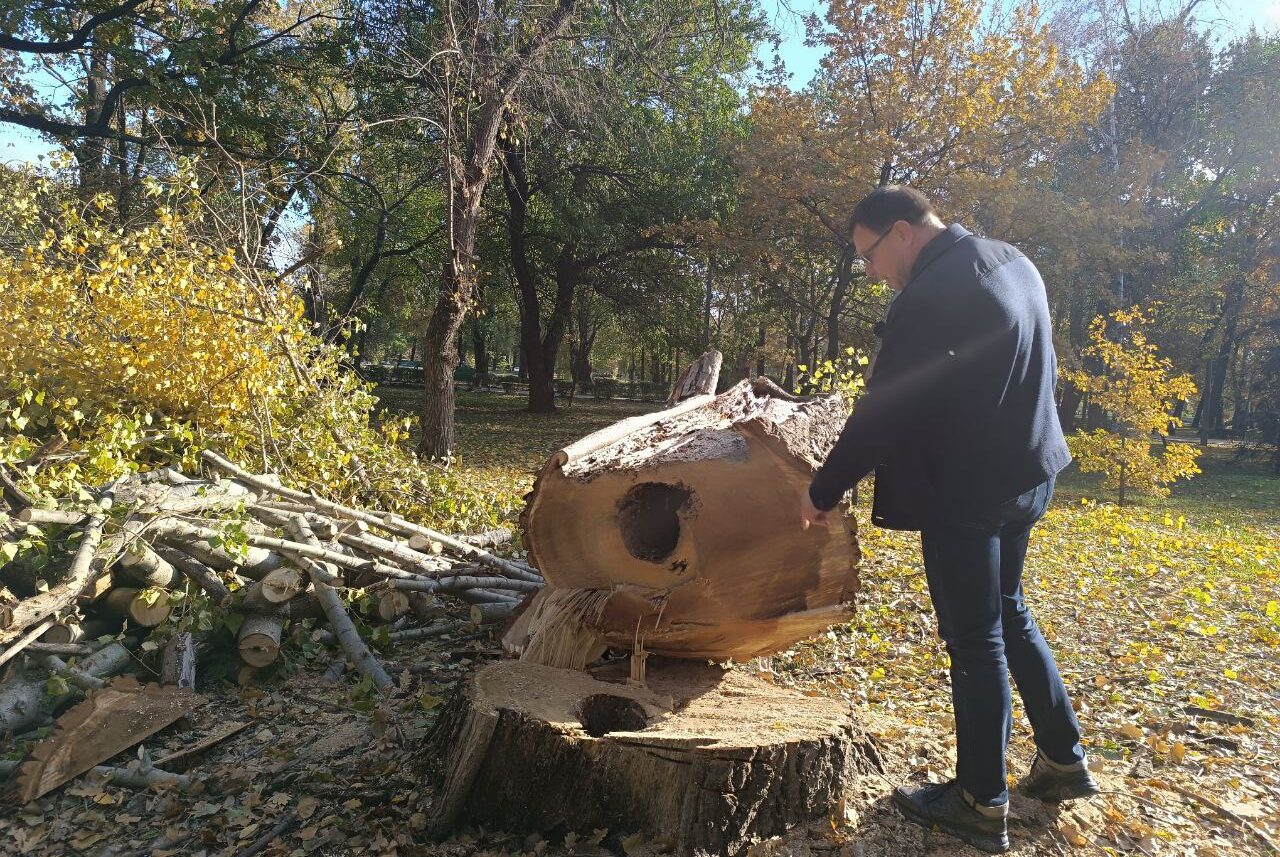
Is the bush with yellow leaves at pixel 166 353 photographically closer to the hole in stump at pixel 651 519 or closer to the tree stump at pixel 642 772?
the hole in stump at pixel 651 519

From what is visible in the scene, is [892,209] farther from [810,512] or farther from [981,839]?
[981,839]

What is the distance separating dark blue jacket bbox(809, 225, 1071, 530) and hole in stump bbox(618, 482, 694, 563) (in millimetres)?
764

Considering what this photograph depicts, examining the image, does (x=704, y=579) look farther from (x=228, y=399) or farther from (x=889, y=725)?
(x=228, y=399)

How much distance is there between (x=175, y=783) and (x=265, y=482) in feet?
7.34


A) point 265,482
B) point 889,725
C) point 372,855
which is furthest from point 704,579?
point 265,482

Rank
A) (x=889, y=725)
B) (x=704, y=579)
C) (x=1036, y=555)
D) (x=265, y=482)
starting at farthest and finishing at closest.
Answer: (x=1036, y=555), (x=265, y=482), (x=889, y=725), (x=704, y=579)

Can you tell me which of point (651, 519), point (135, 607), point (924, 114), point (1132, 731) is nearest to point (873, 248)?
point (651, 519)

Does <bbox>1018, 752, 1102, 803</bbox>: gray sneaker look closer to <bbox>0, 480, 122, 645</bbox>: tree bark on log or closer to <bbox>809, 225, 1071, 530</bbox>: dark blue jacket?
<bbox>809, 225, 1071, 530</bbox>: dark blue jacket

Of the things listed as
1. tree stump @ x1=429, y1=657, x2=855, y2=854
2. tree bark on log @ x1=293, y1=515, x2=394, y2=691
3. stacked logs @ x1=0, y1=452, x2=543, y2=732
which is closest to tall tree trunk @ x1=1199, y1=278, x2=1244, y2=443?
stacked logs @ x1=0, y1=452, x2=543, y2=732

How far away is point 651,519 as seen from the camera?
9.43 ft

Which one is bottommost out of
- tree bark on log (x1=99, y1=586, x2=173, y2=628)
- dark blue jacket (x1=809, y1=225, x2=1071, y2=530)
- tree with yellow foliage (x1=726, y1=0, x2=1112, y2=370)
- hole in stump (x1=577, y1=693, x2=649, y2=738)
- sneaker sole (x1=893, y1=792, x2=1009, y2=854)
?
sneaker sole (x1=893, y1=792, x2=1009, y2=854)

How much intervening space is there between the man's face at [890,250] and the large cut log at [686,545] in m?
0.60

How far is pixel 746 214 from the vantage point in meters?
14.0

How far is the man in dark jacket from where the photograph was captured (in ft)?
6.58
